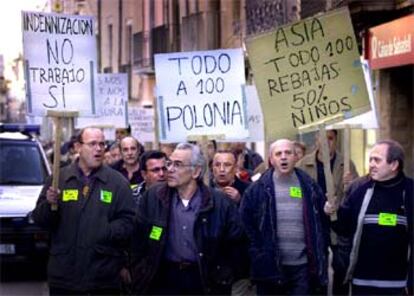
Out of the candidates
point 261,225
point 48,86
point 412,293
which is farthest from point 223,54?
point 412,293

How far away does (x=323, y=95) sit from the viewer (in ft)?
25.9

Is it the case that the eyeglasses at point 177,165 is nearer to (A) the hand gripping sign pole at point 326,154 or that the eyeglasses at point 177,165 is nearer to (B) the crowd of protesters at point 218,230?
(B) the crowd of protesters at point 218,230

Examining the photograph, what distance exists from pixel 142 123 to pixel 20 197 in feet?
18.6

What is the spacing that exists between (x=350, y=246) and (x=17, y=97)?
84656mm

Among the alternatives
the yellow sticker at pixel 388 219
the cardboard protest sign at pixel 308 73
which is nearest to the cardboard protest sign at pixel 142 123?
the cardboard protest sign at pixel 308 73

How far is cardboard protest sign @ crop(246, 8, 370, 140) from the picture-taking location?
7.86 m

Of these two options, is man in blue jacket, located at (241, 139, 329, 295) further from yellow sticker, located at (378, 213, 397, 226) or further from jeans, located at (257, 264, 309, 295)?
yellow sticker, located at (378, 213, 397, 226)

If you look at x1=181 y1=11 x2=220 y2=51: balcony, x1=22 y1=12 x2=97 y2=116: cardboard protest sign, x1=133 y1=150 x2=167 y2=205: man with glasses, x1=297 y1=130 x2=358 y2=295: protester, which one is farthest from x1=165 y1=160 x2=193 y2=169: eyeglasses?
x1=181 y1=11 x2=220 y2=51: balcony

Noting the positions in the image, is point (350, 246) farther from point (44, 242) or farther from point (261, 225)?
point (44, 242)

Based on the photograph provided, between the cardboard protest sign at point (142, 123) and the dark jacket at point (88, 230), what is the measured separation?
10818 mm

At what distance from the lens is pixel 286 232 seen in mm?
7691

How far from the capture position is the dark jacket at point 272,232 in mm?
7637

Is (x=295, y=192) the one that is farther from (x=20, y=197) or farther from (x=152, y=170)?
(x=20, y=197)

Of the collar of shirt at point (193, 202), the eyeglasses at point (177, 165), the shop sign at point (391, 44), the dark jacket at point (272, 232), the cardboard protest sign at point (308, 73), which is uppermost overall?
the shop sign at point (391, 44)
